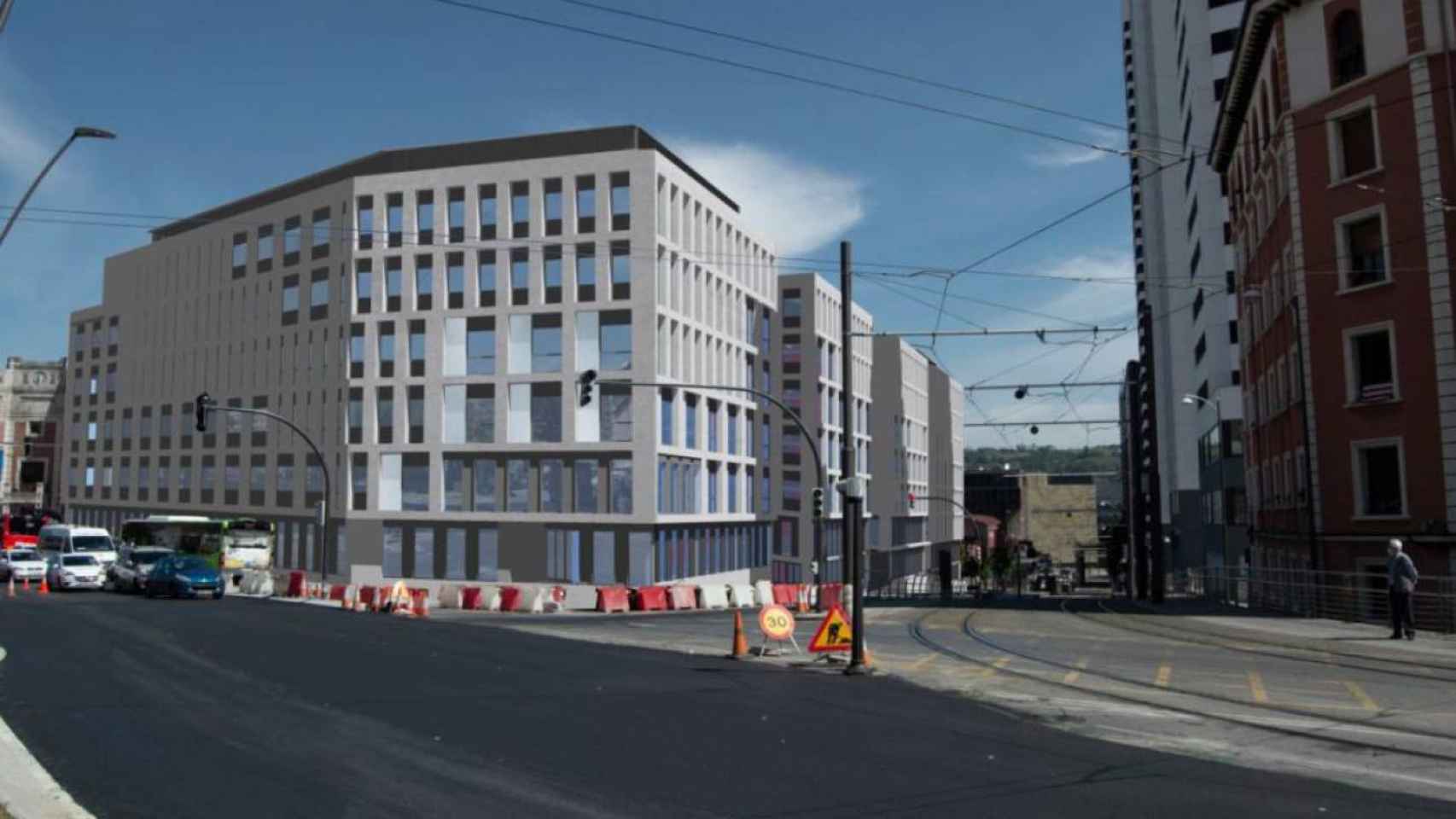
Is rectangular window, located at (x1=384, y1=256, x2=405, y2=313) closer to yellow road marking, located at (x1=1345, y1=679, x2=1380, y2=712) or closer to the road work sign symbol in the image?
the road work sign symbol

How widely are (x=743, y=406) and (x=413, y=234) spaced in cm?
2027

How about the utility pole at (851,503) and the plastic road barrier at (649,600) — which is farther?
the plastic road barrier at (649,600)

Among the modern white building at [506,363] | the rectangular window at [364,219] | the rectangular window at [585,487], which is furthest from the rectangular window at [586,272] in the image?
the rectangular window at [364,219]

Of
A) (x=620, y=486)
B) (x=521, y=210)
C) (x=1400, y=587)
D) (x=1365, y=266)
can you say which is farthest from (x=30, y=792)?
(x=521, y=210)

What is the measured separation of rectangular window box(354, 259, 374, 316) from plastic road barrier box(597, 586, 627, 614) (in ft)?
87.8

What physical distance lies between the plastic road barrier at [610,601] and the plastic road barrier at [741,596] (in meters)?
4.74

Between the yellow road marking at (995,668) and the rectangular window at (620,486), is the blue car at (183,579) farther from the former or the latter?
the yellow road marking at (995,668)

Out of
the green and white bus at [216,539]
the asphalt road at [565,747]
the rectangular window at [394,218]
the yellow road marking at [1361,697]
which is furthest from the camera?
the rectangular window at [394,218]

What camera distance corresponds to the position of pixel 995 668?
61.1ft

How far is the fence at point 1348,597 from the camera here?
26781 millimetres

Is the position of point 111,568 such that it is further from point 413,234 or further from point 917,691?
point 917,691

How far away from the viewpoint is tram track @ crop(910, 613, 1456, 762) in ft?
38.1

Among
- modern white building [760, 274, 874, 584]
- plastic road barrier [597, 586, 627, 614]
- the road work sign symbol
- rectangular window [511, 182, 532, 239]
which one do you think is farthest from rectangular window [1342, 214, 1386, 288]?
modern white building [760, 274, 874, 584]

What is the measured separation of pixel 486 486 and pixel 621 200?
51.2 feet
